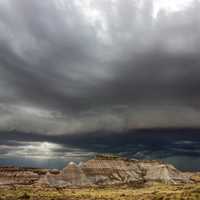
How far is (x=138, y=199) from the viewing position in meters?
138

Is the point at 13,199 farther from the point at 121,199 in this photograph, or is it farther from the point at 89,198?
the point at 121,199

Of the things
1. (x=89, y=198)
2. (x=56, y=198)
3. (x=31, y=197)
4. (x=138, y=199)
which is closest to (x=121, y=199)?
(x=138, y=199)

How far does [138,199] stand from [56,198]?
4124 cm

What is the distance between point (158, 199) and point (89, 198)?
44.9 meters

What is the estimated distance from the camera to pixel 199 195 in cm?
11288

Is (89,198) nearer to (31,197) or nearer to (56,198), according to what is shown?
(56,198)

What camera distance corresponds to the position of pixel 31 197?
163m

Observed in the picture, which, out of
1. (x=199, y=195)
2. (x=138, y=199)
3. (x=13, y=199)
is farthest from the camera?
(x=13, y=199)

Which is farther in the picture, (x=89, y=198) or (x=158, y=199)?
(x=89, y=198)

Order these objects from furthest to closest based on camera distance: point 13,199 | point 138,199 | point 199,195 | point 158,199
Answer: point 13,199 → point 138,199 → point 158,199 → point 199,195

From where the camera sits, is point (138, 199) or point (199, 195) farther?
point (138, 199)

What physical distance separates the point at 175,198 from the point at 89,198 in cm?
5385

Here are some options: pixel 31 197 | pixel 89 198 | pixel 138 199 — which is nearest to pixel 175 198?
pixel 138 199

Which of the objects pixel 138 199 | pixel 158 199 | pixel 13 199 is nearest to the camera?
pixel 158 199
